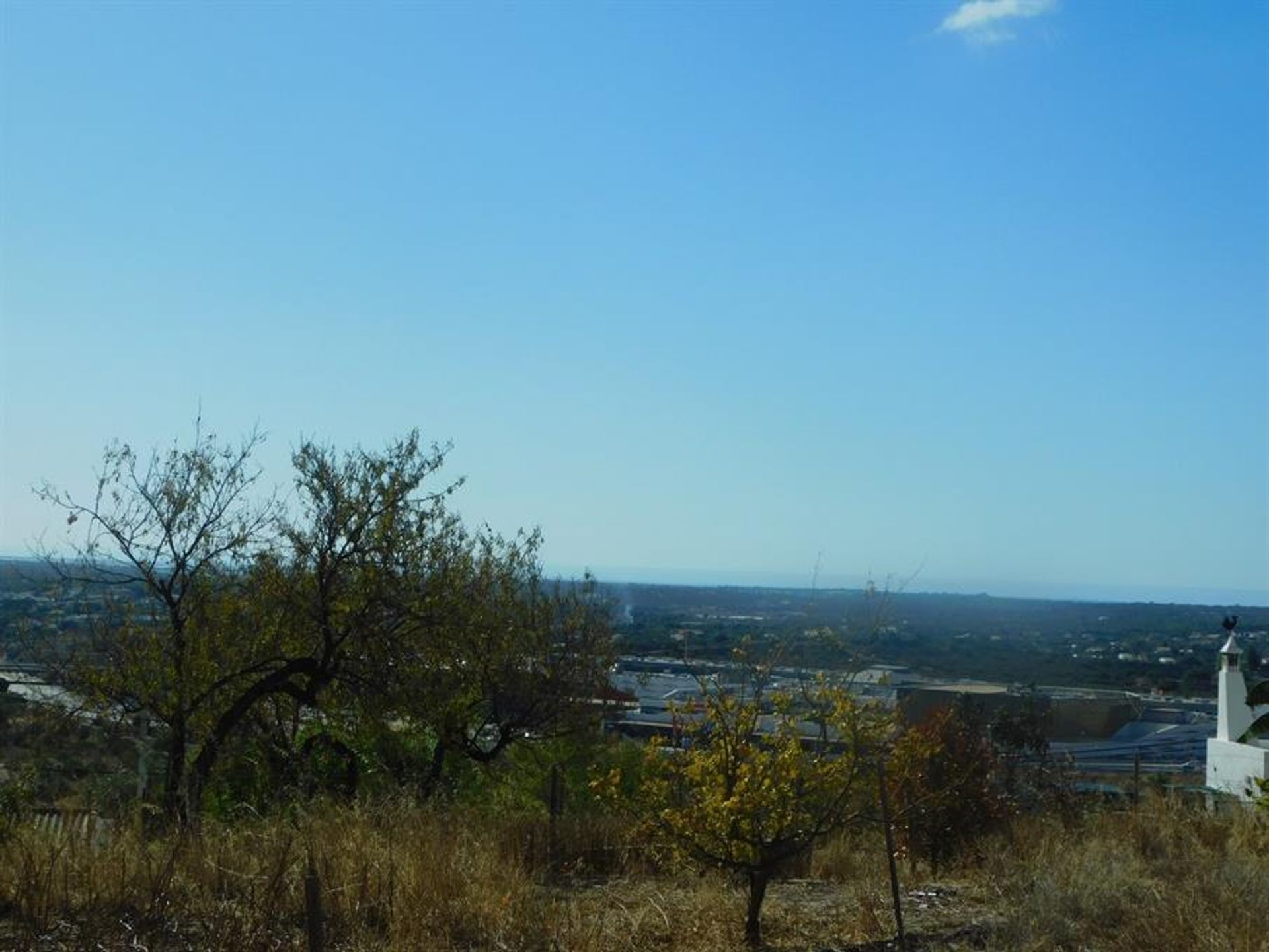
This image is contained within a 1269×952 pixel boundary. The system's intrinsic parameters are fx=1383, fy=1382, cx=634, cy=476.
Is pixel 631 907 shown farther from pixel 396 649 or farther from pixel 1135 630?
pixel 1135 630

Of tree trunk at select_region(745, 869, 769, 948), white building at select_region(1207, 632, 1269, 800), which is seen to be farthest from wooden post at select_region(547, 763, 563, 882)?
white building at select_region(1207, 632, 1269, 800)

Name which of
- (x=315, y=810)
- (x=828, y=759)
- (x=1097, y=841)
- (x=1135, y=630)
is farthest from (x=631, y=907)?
(x=1135, y=630)

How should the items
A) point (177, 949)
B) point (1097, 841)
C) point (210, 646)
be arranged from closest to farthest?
point (177, 949) < point (1097, 841) < point (210, 646)

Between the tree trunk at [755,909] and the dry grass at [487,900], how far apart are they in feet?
0.35

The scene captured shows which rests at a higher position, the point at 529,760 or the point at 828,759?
the point at 828,759

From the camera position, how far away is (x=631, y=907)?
30.4 ft

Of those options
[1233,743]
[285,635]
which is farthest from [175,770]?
[1233,743]

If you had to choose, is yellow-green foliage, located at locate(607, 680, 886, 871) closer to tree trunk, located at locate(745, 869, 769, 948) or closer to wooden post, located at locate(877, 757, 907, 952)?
tree trunk, located at locate(745, 869, 769, 948)

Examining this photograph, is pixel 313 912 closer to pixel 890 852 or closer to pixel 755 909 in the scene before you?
pixel 755 909

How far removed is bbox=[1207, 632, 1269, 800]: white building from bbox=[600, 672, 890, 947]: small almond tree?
1240 centimetres

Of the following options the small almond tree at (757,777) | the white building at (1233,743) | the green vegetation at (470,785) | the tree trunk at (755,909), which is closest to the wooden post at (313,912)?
the green vegetation at (470,785)

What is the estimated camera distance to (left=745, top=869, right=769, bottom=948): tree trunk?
870 centimetres

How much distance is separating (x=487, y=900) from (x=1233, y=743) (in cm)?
1739

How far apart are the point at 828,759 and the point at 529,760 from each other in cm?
1214
